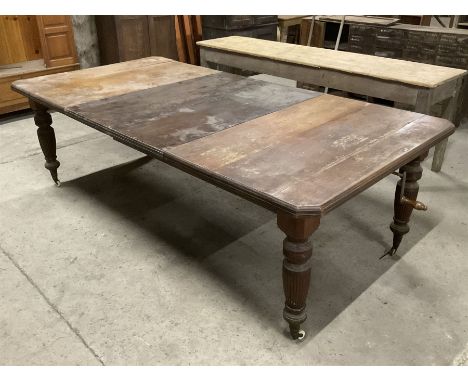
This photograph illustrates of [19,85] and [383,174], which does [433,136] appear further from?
[19,85]

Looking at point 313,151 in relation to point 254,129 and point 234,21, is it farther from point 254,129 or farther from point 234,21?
point 234,21

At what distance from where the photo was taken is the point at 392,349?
1.68 meters

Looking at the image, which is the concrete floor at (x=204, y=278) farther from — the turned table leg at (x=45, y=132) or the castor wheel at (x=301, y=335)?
the turned table leg at (x=45, y=132)

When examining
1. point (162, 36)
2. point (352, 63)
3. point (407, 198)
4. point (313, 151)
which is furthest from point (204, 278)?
point (162, 36)

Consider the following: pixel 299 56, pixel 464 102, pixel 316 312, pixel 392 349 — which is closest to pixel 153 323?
pixel 316 312

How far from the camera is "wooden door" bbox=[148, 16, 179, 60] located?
475 centimetres

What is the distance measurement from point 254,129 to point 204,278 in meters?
0.72

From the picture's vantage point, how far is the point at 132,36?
4.59 m

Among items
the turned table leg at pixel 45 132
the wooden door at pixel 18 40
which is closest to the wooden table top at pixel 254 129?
the turned table leg at pixel 45 132

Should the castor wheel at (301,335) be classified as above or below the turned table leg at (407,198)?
below

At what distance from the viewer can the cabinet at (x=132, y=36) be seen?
4492 mm

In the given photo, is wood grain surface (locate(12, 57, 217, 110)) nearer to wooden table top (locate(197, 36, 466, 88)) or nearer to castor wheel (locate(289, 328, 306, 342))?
wooden table top (locate(197, 36, 466, 88))

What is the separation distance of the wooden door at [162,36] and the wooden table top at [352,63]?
125 cm

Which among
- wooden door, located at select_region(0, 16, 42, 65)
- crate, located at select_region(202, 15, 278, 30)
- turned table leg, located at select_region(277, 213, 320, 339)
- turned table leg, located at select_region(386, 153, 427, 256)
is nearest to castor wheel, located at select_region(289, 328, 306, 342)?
turned table leg, located at select_region(277, 213, 320, 339)
